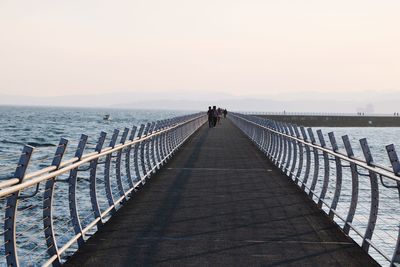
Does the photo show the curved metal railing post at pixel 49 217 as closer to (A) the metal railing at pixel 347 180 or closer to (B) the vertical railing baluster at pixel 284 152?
(A) the metal railing at pixel 347 180

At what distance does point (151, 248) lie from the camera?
843 cm

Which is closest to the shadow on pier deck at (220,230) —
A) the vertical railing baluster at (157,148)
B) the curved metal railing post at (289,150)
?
the curved metal railing post at (289,150)

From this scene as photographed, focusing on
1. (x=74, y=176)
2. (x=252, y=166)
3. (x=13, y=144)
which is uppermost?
(x=74, y=176)

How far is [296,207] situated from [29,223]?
37.1 ft

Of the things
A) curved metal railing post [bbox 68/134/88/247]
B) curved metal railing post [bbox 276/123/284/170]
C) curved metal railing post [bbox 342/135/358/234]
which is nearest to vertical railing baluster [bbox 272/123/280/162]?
curved metal railing post [bbox 276/123/284/170]

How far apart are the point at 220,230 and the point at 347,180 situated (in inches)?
1037

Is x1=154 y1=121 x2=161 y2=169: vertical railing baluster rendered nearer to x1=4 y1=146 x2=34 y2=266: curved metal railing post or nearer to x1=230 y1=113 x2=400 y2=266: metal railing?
x1=230 y1=113 x2=400 y2=266: metal railing

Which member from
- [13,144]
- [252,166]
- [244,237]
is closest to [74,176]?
[244,237]

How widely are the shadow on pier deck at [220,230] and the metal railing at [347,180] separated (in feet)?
1.06

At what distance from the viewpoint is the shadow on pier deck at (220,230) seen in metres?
7.95

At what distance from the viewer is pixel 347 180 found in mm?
35062

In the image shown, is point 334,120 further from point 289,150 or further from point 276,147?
point 289,150

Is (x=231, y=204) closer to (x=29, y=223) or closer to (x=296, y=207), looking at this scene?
(x=296, y=207)

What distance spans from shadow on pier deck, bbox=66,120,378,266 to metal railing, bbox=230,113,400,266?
32 cm
